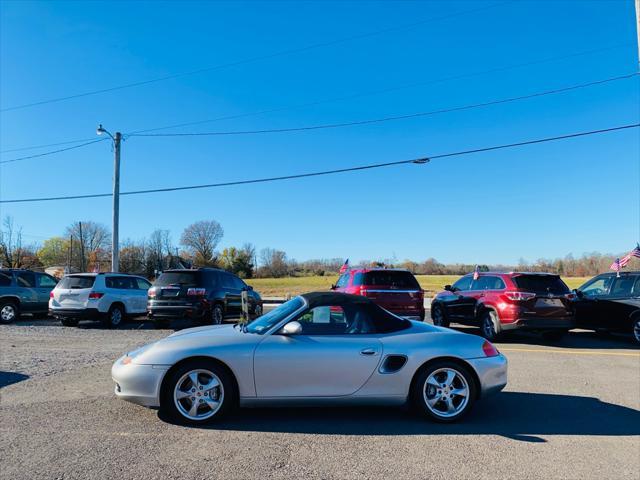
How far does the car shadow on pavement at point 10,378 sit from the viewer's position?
638 centimetres

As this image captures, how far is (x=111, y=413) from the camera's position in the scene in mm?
4992

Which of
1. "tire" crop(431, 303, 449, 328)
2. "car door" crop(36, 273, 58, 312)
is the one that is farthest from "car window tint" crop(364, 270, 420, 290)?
"car door" crop(36, 273, 58, 312)

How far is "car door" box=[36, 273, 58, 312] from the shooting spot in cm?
1519

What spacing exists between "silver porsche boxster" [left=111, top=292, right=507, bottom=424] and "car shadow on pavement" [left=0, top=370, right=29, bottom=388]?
8.96 feet

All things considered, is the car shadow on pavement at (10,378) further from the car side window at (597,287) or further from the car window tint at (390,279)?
the car side window at (597,287)

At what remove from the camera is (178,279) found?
41.0ft

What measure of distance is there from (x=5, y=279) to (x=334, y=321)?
1365cm

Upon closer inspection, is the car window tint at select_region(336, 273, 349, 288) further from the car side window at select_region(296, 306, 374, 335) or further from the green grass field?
the green grass field

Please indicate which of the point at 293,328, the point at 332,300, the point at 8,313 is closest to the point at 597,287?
the point at 332,300

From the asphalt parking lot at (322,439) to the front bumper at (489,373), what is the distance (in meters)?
0.36

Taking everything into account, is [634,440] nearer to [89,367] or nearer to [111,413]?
[111,413]

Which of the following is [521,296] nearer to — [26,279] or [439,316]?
[439,316]

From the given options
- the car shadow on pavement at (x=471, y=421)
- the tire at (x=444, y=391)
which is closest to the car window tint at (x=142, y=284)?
the car shadow on pavement at (x=471, y=421)

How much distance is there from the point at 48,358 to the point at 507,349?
29.9 feet
